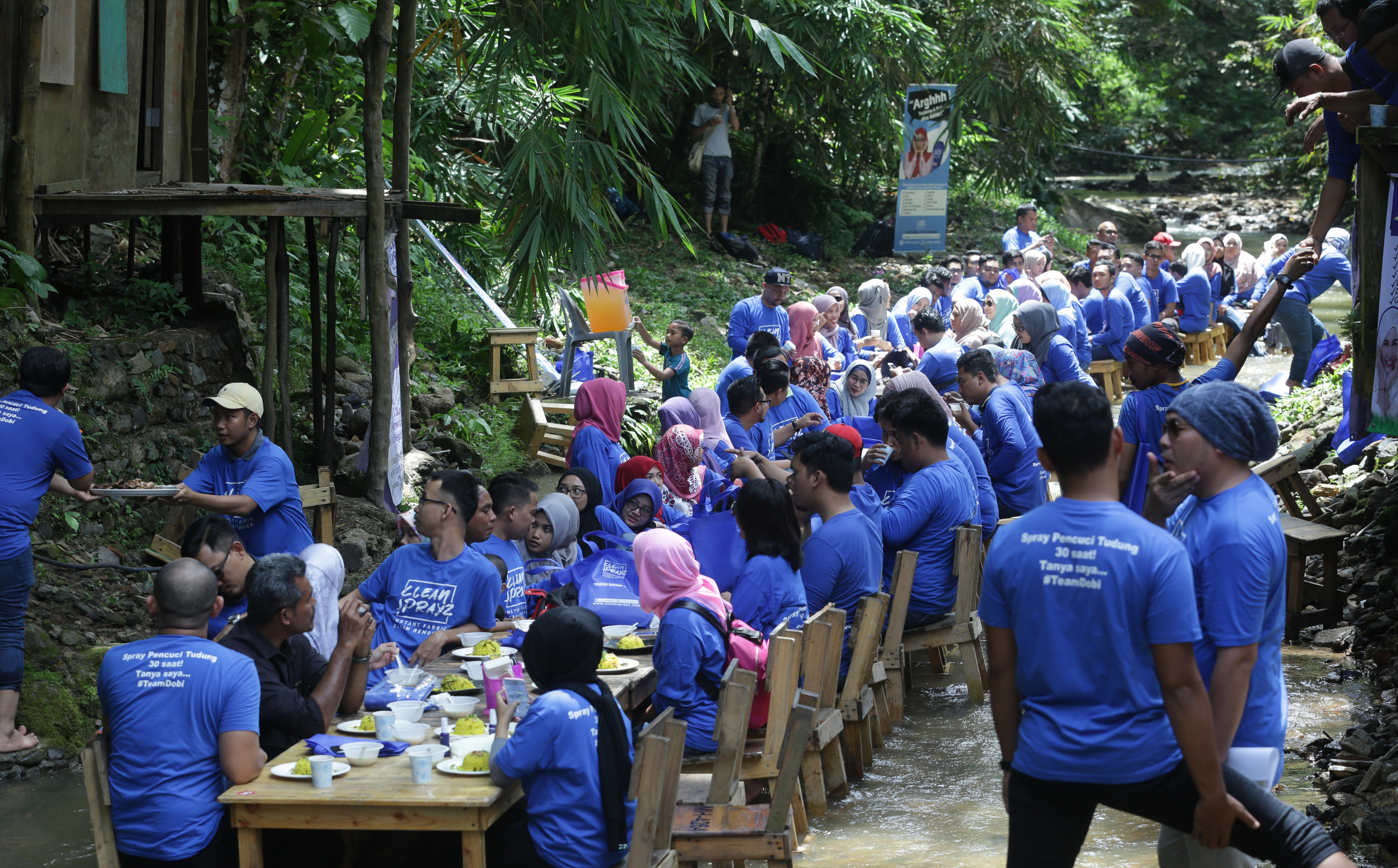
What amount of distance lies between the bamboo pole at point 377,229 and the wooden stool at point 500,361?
293 centimetres

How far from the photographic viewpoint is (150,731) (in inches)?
136

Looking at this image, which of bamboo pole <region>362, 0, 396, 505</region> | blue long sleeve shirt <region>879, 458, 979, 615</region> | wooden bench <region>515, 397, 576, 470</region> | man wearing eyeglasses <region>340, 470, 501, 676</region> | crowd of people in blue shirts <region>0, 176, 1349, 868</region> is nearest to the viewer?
crowd of people in blue shirts <region>0, 176, 1349, 868</region>

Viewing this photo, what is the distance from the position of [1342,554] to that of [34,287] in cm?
841

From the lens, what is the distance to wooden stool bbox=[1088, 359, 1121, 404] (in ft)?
45.2

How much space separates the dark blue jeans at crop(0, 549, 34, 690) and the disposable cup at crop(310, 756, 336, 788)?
2.84 meters

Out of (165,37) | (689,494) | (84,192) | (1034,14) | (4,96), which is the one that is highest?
(1034,14)

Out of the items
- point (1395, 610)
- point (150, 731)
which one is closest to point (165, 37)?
point (150, 731)

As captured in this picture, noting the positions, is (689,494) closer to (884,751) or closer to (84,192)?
(884,751)

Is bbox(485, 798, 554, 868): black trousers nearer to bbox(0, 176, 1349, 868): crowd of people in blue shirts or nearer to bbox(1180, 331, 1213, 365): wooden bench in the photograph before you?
bbox(0, 176, 1349, 868): crowd of people in blue shirts

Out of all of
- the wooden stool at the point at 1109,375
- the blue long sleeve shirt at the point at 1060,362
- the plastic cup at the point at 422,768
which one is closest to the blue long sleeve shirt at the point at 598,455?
the plastic cup at the point at 422,768

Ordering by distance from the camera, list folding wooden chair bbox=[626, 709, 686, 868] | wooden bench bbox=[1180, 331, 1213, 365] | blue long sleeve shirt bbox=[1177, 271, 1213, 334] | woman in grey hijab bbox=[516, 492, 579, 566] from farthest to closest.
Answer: wooden bench bbox=[1180, 331, 1213, 365], blue long sleeve shirt bbox=[1177, 271, 1213, 334], woman in grey hijab bbox=[516, 492, 579, 566], folding wooden chair bbox=[626, 709, 686, 868]

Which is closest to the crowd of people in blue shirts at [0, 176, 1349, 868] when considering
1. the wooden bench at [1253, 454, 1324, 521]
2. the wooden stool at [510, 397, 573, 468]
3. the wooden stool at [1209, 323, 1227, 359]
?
the wooden bench at [1253, 454, 1324, 521]

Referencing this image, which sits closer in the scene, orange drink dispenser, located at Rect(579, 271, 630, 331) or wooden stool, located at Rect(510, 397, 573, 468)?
wooden stool, located at Rect(510, 397, 573, 468)

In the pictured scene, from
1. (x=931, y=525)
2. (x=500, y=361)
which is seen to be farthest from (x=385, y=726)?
(x=500, y=361)
